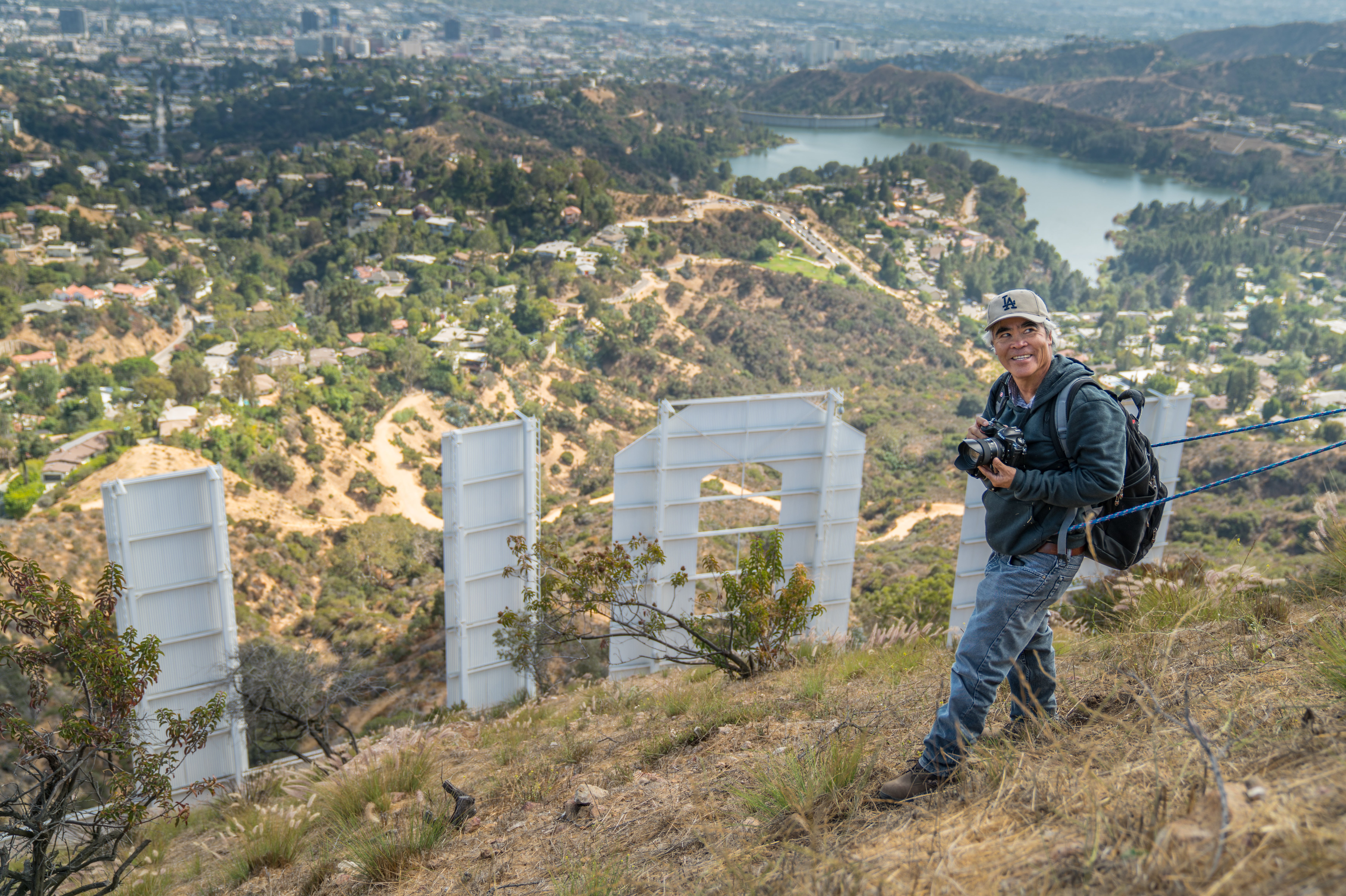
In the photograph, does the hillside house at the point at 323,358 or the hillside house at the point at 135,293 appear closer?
the hillside house at the point at 323,358

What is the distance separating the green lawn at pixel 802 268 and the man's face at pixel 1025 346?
4142 cm

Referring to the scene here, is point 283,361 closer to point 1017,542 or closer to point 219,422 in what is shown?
point 219,422

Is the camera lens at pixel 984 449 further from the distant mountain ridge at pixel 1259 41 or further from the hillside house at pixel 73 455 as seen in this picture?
the distant mountain ridge at pixel 1259 41

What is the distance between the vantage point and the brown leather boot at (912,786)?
2.09m

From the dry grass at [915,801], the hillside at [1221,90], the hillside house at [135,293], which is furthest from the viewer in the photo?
the hillside at [1221,90]

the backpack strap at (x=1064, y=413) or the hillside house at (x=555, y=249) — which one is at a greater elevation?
the backpack strap at (x=1064, y=413)

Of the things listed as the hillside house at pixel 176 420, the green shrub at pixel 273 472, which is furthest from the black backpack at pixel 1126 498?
the hillside house at pixel 176 420

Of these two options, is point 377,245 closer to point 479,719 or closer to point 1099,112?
point 479,719

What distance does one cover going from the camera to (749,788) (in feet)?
8.04

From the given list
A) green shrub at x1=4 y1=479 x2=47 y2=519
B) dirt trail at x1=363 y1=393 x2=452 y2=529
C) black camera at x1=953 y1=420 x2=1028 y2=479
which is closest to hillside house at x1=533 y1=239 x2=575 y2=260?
dirt trail at x1=363 y1=393 x2=452 y2=529

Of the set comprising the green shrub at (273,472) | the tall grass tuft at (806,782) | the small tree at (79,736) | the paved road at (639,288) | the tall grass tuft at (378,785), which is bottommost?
the green shrub at (273,472)

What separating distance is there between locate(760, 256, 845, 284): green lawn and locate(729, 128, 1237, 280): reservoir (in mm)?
18139

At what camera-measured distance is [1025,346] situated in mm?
2127

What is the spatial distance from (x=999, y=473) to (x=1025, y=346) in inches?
13.1
